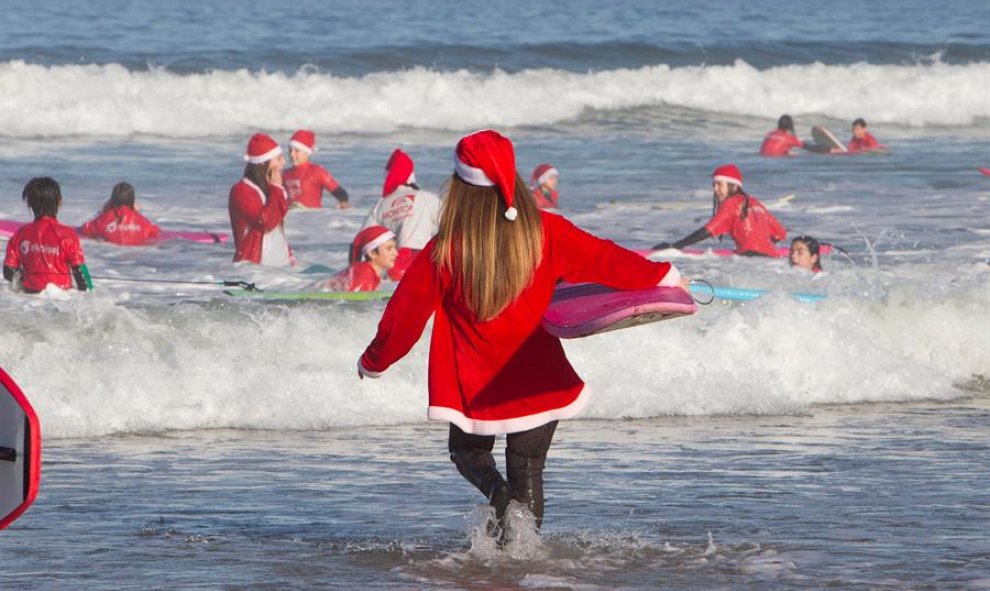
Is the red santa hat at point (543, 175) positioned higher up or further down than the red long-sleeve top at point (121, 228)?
higher up

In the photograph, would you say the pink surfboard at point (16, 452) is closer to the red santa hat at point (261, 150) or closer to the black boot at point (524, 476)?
the black boot at point (524, 476)

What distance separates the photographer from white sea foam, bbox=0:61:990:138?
91.0ft

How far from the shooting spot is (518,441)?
5996 millimetres

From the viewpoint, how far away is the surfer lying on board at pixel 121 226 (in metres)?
16.4

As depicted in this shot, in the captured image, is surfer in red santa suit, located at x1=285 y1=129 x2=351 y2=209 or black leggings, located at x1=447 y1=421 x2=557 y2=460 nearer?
black leggings, located at x1=447 y1=421 x2=557 y2=460

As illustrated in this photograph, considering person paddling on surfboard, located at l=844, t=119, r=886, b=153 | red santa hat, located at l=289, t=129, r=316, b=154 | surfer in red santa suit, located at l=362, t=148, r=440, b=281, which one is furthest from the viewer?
person paddling on surfboard, located at l=844, t=119, r=886, b=153

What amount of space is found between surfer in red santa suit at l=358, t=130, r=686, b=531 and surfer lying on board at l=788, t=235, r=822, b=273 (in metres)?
8.78

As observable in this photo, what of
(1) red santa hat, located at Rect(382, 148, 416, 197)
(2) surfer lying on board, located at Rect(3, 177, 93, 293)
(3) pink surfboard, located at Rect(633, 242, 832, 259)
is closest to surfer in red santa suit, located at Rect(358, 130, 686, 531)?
(2) surfer lying on board, located at Rect(3, 177, 93, 293)

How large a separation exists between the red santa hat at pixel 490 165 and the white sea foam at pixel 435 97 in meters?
21.6

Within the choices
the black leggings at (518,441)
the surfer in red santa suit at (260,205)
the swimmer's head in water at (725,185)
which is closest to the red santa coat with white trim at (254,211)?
the surfer in red santa suit at (260,205)

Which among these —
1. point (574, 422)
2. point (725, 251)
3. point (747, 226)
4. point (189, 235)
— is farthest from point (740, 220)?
point (574, 422)

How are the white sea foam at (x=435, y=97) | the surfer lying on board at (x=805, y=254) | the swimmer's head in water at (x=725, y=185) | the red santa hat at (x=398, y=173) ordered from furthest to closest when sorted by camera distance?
the white sea foam at (x=435, y=97) → the swimmer's head in water at (x=725, y=185) → the surfer lying on board at (x=805, y=254) → the red santa hat at (x=398, y=173)

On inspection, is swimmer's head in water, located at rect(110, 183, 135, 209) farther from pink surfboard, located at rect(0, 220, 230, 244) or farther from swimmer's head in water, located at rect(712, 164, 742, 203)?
swimmer's head in water, located at rect(712, 164, 742, 203)

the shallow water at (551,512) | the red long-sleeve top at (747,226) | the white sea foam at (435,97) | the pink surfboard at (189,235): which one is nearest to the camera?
the shallow water at (551,512)
